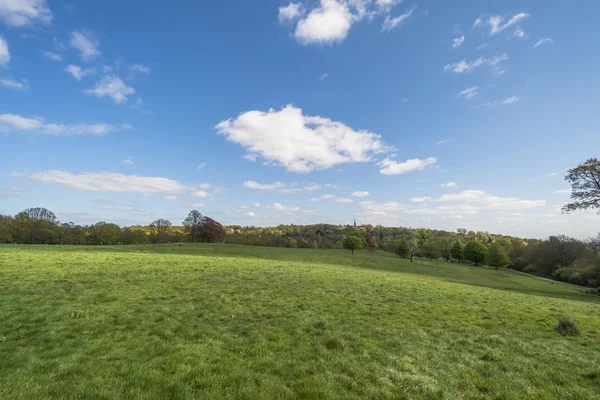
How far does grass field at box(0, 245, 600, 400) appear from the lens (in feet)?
19.6

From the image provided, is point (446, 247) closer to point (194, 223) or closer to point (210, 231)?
point (210, 231)

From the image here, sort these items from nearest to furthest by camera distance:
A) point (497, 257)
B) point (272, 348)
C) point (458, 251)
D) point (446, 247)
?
1. point (272, 348)
2. point (497, 257)
3. point (458, 251)
4. point (446, 247)

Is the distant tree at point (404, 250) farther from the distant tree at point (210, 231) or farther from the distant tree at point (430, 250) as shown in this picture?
the distant tree at point (210, 231)

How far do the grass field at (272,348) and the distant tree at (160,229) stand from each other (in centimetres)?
9292

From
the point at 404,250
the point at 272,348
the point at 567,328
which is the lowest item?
the point at 404,250

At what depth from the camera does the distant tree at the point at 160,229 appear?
10050cm

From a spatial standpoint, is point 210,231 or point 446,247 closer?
point 210,231

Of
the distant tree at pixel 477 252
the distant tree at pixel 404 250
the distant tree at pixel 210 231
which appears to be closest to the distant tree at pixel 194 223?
the distant tree at pixel 210 231

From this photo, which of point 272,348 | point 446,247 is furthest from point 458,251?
point 272,348

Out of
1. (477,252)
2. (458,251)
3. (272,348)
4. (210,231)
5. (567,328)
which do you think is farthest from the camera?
(458,251)

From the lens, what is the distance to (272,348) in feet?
27.2

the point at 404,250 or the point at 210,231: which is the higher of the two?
the point at 210,231

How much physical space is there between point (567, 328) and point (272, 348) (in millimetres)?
12802

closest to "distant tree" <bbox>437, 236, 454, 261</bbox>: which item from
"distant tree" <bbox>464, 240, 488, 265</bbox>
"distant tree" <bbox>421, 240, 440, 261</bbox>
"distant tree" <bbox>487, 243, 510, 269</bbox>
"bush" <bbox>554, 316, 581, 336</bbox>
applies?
"distant tree" <bbox>464, 240, 488, 265</bbox>
